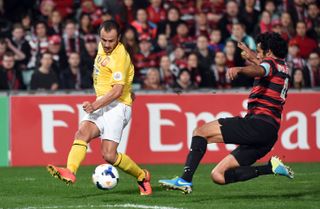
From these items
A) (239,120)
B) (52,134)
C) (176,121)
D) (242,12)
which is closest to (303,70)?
(242,12)

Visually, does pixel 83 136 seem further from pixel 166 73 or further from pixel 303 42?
pixel 303 42

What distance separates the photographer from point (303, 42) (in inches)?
787

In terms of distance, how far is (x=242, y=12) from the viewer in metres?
20.4

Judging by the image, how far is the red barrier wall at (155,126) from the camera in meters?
16.2

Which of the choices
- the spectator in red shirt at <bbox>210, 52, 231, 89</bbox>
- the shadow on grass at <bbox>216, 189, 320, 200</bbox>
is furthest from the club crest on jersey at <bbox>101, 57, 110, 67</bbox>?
the spectator in red shirt at <bbox>210, 52, 231, 89</bbox>

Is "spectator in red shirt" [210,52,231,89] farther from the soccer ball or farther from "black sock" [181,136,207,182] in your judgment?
"black sock" [181,136,207,182]

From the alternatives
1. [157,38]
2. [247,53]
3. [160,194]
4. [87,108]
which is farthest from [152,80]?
[247,53]

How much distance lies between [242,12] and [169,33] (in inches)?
70.4

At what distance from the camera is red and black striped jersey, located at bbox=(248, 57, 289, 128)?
35.1ft

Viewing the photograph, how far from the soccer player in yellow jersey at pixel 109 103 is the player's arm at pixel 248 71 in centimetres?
174

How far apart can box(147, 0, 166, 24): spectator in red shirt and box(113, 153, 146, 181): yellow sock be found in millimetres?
8512

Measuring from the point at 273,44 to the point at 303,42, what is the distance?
9.42 m

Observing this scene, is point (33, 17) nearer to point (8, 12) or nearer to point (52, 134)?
point (8, 12)

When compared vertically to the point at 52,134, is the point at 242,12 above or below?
above
